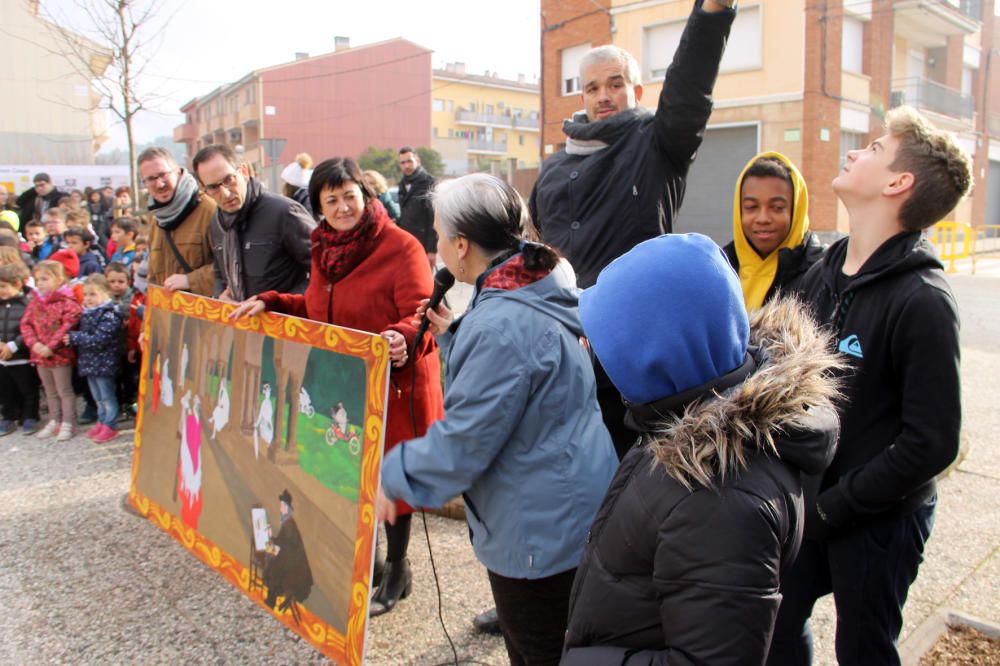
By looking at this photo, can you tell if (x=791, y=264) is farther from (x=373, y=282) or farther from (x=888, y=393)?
(x=373, y=282)

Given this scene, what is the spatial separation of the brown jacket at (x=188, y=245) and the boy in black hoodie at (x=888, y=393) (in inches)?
144

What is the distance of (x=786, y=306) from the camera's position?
4.91 feet

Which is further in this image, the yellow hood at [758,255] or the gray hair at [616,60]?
the gray hair at [616,60]

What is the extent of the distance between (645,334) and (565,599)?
113 centimetres

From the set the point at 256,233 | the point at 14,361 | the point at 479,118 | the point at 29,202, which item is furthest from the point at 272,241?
the point at 479,118

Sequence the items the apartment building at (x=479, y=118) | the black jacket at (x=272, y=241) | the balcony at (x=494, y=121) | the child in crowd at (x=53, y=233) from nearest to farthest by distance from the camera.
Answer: the black jacket at (x=272, y=241) → the child in crowd at (x=53, y=233) → the apartment building at (x=479, y=118) → the balcony at (x=494, y=121)

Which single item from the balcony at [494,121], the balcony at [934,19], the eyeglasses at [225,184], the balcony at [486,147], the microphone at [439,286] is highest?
the balcony at [494,121]

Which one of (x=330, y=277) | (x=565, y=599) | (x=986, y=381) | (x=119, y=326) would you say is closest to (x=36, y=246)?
(x=119, y=326)

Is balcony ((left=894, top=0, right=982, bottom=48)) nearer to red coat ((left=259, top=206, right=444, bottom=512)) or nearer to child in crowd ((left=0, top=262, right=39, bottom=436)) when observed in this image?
child in crowd ((left=0, top=262, right=39, bottom=436))

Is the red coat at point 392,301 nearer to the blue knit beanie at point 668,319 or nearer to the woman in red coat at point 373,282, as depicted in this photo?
the woman in red coat at point 373,282

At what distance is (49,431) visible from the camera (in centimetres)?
642

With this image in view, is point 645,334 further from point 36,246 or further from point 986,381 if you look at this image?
point 36,246

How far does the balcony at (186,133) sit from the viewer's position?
65.6 meters

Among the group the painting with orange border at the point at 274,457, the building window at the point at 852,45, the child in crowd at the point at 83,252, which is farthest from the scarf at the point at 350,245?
the building window at the point at 852,45
